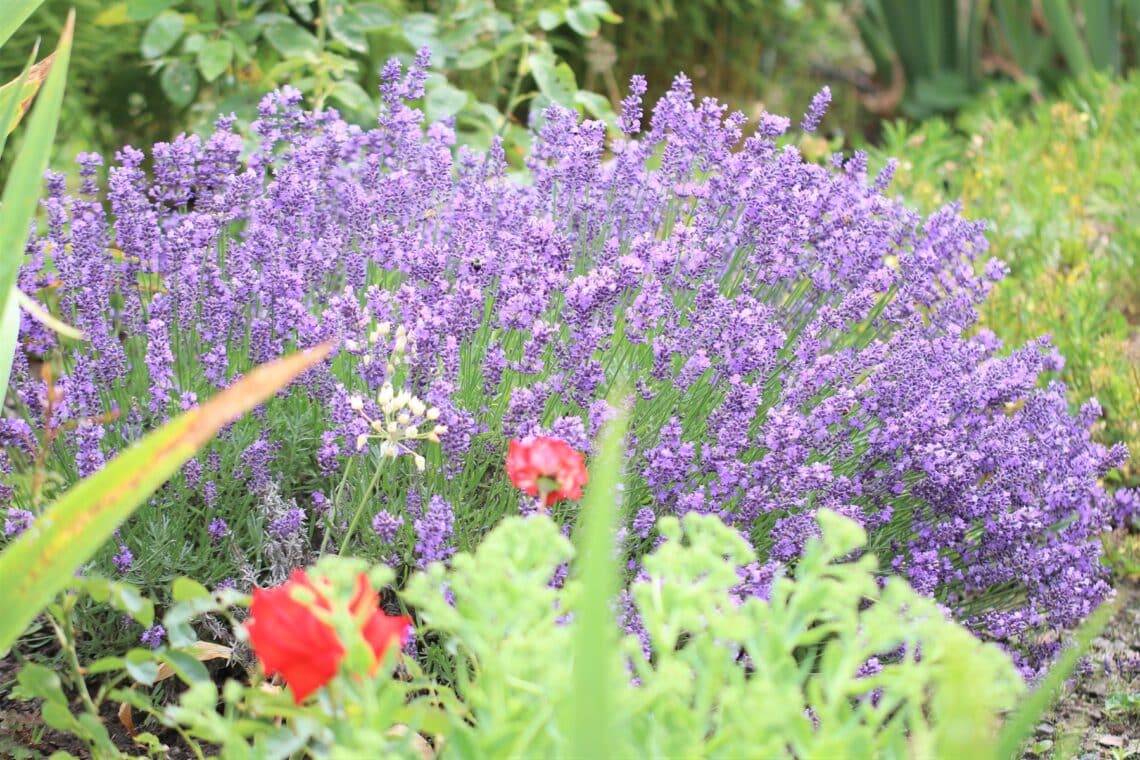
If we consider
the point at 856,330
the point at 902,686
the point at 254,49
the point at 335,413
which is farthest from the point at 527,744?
the point at 254,49

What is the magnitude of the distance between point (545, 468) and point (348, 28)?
2747 millimetres

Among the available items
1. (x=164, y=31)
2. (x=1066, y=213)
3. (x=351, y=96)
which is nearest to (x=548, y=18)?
(x=351, y=96)

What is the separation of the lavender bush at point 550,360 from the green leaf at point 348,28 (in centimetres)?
130

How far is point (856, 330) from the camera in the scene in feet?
9.97

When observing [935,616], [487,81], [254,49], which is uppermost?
[487,81]

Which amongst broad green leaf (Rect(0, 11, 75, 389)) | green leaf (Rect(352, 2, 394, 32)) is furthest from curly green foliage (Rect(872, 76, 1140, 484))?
broad green leaf (Rect(0, 11, 75, 389))

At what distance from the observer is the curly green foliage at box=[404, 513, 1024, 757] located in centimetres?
137

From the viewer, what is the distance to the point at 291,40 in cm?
416

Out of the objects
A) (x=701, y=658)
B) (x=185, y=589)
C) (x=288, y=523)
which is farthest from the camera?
(x=288, y=523)

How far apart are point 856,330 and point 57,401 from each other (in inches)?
69.0

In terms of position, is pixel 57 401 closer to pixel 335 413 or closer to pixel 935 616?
pixel 335 413

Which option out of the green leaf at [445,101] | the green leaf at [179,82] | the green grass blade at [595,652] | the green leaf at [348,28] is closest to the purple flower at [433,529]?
the green grass blade at [595,652]

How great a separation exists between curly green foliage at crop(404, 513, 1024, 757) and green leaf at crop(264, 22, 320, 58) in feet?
9.46

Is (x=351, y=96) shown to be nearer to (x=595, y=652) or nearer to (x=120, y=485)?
(x=120, y=485)
